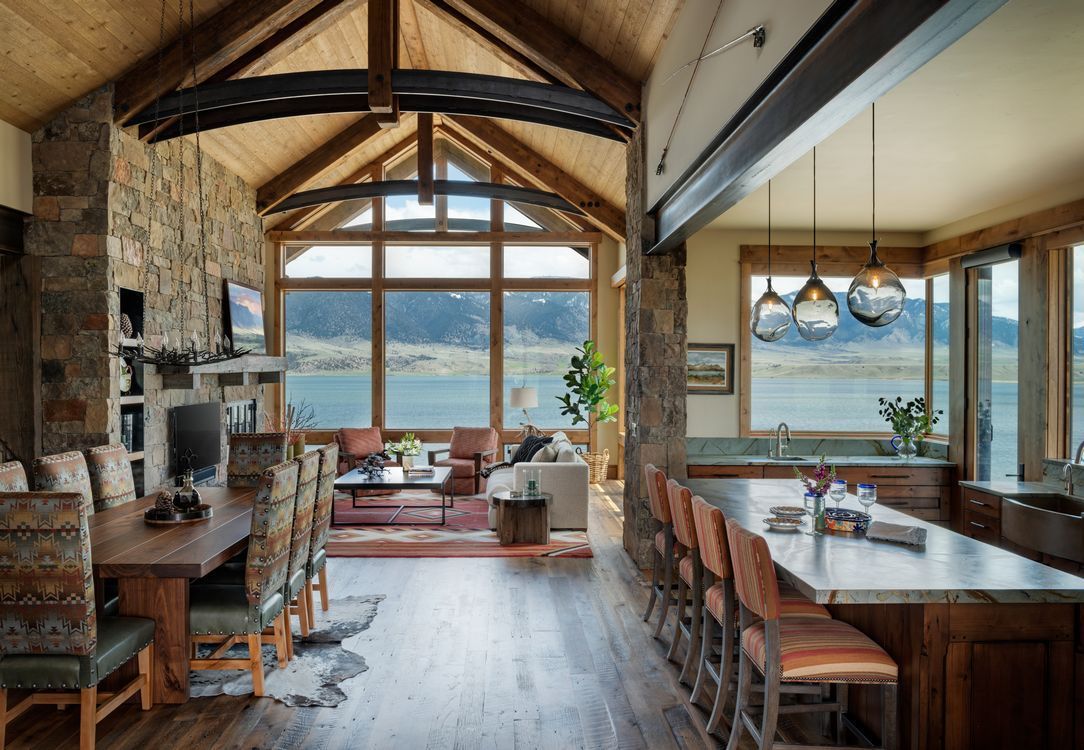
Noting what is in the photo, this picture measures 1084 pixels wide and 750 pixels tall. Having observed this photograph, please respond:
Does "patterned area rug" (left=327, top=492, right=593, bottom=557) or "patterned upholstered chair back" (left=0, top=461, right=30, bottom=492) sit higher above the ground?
"patterned upholstered chair back" (left=0, top=461, right=30, bottom=492)

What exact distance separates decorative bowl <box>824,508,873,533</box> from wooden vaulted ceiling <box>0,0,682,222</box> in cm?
329

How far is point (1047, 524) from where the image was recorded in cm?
421

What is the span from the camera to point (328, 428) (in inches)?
420

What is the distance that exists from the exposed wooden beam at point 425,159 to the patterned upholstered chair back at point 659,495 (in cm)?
592

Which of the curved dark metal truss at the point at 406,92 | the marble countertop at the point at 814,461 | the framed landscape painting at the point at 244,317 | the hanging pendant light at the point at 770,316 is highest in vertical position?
the curved dark metal truss at the point at 406,92

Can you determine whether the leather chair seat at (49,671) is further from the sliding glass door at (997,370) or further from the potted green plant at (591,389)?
the potted green plant at (591,389)

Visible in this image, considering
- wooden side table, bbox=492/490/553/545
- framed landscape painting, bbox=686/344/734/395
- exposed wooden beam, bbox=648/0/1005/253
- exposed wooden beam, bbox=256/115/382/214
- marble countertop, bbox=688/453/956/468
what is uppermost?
exposed wooden beam, bbox=256/115/382/214

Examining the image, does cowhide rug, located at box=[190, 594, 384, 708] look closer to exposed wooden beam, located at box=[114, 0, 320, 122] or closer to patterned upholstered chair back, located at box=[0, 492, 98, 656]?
patterned upholstered chair back, located at box=[0, 492, 98, 656]

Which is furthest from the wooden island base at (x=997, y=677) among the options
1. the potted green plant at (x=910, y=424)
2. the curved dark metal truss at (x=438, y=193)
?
the curved dark metal truss at (x=438, y=193)

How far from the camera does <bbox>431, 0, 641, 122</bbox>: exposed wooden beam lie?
19.1 feet

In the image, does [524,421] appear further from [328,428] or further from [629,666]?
[629,666]

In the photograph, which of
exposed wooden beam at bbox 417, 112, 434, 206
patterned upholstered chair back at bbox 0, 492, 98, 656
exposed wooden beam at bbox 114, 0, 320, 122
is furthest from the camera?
exposed wooden beam at bbox 417, 112, 434, 206

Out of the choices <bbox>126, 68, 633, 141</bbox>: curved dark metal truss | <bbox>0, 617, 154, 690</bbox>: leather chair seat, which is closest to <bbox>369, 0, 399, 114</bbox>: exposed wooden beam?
<bbox>126, 68, 633, 141</bbox>: curved dark metal truss

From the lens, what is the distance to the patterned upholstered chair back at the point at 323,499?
435 cm
